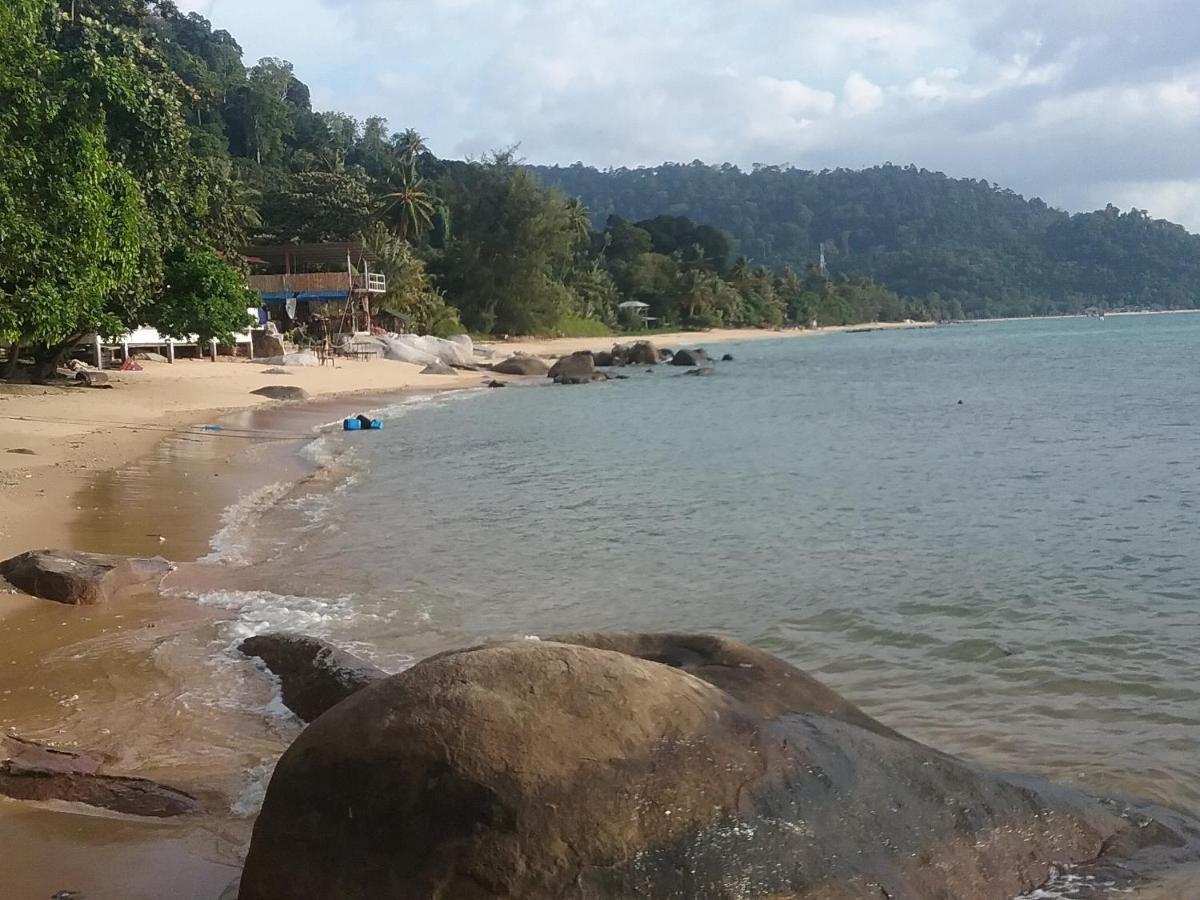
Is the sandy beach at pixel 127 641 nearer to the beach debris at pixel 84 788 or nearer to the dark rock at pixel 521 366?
the beach debris at pixel 84 788

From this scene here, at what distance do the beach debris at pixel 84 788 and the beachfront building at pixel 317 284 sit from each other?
43062mm

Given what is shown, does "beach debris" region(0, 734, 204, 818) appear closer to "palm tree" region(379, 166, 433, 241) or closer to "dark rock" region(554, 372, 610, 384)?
"dark rock" region(554, 372, 610, 384)

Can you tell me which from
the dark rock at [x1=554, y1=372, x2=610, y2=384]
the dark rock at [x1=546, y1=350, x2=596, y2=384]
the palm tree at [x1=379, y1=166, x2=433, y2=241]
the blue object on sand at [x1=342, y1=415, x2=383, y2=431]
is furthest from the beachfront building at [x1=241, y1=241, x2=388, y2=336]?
the blue object on sand at [x1=342, y1=415, x2=383, y2=431]

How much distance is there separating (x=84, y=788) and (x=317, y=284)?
4519 cm

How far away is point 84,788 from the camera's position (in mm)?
4652

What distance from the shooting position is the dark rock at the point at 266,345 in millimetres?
41844

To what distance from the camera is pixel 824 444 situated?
2012cm

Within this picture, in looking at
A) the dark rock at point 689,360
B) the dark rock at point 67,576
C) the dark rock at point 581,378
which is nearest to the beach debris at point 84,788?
the dark rock at point 67,576

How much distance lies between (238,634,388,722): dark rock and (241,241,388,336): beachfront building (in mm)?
41509

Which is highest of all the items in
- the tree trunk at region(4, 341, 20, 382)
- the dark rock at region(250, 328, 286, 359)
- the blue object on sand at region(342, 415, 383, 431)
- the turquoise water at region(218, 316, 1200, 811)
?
the dark rock at region(250, 328, 286, 359)

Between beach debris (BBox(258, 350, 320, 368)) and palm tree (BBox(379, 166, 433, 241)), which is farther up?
palm tree (BBox(379, 166, 433, 241))

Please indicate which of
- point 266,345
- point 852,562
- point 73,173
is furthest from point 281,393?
point 852,562

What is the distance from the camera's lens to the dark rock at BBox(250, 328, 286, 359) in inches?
1647

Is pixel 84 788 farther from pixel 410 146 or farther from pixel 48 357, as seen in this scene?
pixel 410 146
